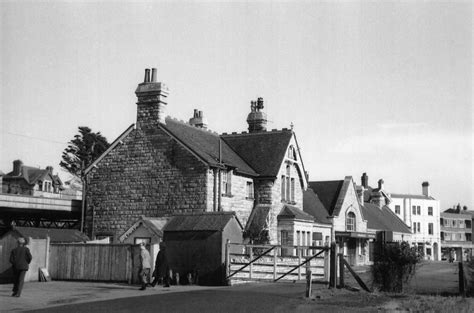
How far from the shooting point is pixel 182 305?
16.6m

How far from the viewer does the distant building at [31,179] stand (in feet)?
289

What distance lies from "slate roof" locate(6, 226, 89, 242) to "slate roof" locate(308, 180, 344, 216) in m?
22.9

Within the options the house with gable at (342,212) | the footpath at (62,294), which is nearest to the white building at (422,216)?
the house with gable at (342,212)

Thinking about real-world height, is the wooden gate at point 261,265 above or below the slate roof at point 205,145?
below

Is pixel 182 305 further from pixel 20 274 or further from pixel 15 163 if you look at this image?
pixel 15 163

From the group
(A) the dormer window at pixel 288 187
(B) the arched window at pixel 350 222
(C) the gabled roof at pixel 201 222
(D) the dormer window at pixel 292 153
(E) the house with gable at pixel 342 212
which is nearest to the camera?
(C) the gabled roof at pixel 201 222

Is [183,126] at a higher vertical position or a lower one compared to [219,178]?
higher

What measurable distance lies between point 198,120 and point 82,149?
125 feet

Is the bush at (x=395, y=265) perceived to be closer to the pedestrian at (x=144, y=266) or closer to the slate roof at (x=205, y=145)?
the pedestrian at (x=144, y=266)

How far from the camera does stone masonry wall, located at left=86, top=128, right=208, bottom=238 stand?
35.9 m

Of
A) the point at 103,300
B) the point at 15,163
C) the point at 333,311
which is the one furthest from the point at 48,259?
the point at 15,163

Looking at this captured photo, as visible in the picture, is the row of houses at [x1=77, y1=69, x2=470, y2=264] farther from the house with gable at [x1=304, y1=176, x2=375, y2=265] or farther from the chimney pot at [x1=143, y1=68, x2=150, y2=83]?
the house with gable at [x1=304, y1=176, x2=375, y2=265]

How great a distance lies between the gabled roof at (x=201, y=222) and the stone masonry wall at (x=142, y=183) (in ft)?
24.7

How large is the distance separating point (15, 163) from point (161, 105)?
61.2 m
